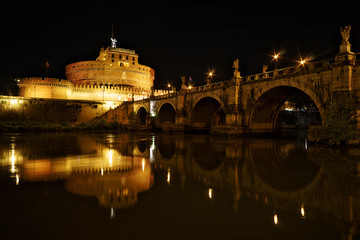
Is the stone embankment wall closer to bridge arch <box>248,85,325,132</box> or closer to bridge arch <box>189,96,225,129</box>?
bridge arch <box>189,96,225,129</box>

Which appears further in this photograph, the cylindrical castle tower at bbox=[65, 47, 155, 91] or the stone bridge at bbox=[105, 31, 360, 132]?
the cylindrical castle tower at bbox=[65, 47, 155, 91]

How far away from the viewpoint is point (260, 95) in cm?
2338

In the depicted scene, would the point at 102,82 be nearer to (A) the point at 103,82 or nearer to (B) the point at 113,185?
(A) the point at 103,82

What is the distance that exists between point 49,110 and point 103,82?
23.9m

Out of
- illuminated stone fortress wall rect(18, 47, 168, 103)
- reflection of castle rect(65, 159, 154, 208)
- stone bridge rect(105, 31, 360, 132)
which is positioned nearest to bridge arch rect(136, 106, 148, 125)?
illuminated stone fortress wall rect(18, 47, 168, 103)

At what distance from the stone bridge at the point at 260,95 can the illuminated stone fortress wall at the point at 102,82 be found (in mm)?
23517

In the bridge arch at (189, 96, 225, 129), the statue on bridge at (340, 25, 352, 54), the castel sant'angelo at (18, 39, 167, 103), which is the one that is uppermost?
the castel sant'angelo at (18, 39, 167, 103)

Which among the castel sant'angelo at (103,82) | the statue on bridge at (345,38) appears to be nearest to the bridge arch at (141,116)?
the castel sant'angelo at (103,82)

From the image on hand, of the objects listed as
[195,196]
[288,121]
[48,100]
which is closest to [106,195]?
[195,196]

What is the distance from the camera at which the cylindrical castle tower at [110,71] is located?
7250 cm

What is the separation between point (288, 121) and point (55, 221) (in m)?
66.1

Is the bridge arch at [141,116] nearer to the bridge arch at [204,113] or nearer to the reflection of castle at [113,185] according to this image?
the bridge arch at [204,113]

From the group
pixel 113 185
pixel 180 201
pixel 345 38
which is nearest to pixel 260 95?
pixel 345 38

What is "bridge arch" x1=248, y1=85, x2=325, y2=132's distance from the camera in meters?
22.9
